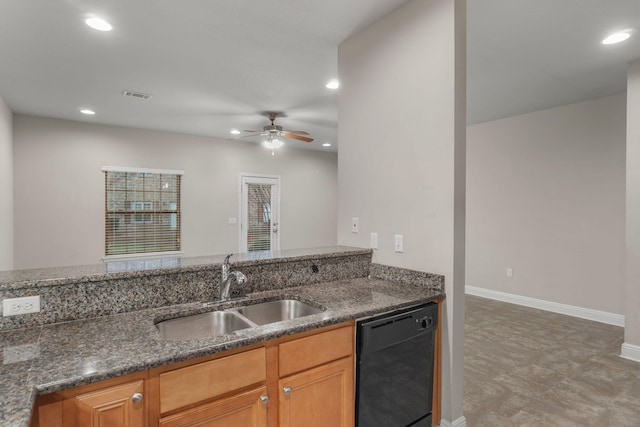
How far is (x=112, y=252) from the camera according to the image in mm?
5742

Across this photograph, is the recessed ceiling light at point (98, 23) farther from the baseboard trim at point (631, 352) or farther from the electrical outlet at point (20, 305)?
the baseboard trim at point (631, 352)

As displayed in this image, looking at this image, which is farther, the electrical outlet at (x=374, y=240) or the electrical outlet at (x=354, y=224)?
the electrical outlet at (x=354, y=224)

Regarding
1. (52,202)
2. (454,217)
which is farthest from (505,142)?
(52,202)

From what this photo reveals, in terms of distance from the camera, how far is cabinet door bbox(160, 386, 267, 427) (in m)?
1.25

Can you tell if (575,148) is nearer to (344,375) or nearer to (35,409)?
(344,375)

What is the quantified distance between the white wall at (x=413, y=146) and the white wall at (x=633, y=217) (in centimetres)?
236

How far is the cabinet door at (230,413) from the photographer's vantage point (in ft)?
4.10

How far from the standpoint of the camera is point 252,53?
305cm

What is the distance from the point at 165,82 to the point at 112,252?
135 inches

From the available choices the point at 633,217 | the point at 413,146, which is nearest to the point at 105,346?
the point at 413,146

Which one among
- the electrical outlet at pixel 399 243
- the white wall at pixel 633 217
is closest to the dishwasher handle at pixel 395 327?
the electrical outlet at pixel 399 243

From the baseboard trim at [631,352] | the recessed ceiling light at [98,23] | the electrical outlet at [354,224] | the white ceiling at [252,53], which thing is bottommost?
the baseboard trim at [631,352]

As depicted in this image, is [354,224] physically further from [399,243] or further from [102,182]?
[102,182]

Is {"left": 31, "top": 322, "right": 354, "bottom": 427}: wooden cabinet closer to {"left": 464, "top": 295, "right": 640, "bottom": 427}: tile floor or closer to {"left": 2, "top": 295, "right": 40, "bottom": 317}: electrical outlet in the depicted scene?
{"left": 2, "top": 295, "right": 40, "bottom": 317}: electrical outlet
